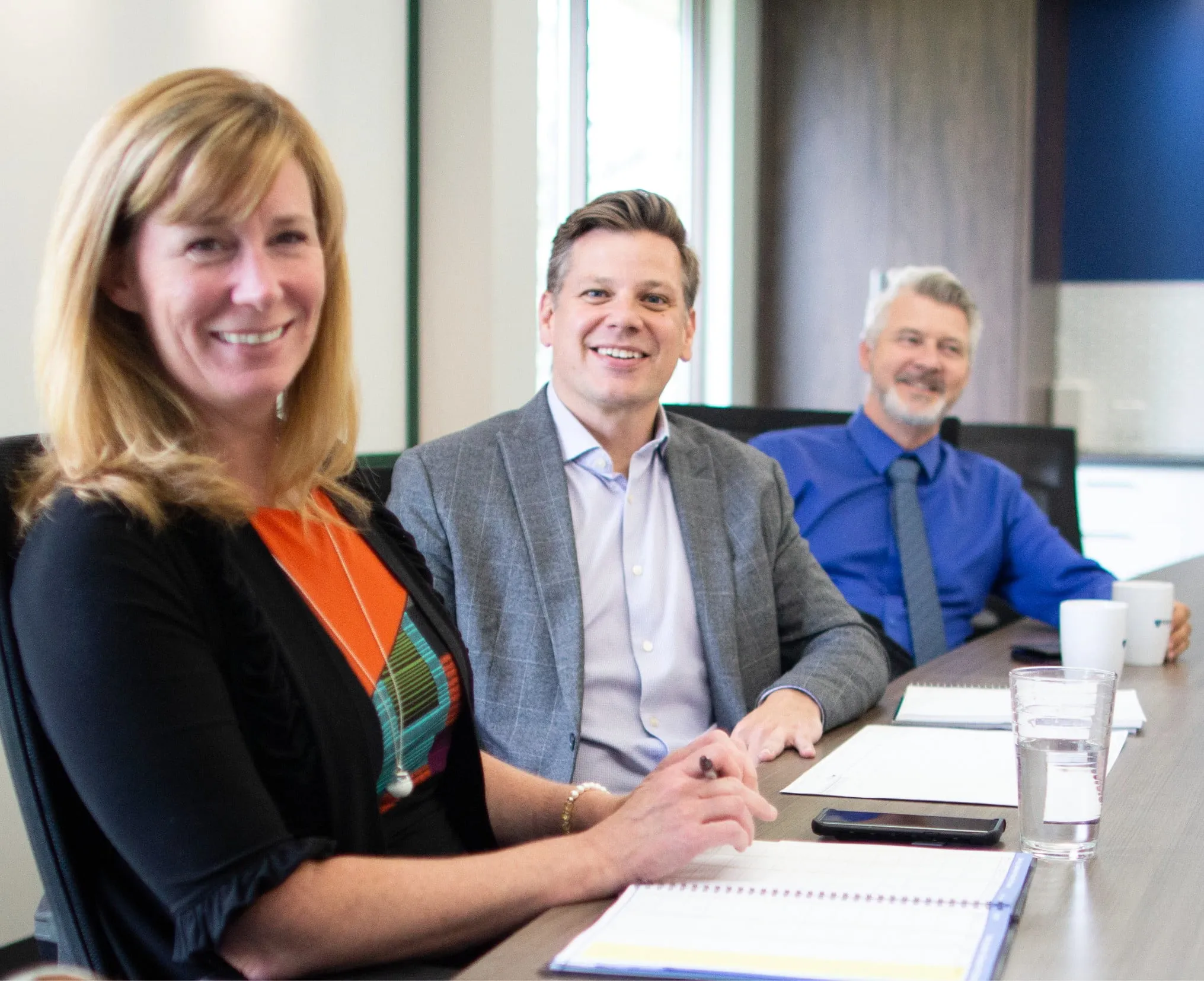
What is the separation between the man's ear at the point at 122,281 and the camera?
111 centimetres

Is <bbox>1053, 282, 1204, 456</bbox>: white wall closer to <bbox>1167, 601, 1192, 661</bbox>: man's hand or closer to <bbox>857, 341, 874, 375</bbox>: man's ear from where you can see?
<bbox>857, 341, 874, 375</bbox>: man's ear

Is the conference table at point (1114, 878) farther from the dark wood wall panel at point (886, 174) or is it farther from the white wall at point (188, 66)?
the dark wood wall panel at point (886, 174)

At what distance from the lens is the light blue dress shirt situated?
6.03 ft

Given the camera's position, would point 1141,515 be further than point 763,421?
Yes

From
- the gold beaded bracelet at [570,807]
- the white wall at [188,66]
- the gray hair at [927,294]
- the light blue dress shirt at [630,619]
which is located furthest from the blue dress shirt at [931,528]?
the gold beaded bracelet at [570,807]

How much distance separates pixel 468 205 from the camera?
3.64 meters

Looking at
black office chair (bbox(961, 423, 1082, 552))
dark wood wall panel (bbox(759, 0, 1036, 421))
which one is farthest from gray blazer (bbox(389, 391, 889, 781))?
dark wood wall panel (bbox(759, 0, 1036, 421))

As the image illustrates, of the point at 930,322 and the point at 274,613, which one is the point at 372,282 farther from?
the point at 274,613

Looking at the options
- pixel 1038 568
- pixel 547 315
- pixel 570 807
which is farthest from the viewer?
pixel 1038 568

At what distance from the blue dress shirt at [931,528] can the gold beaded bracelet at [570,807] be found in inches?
57.3

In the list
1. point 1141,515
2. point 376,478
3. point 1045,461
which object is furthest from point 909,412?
point 1141,515

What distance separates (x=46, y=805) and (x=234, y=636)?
6.9 inches

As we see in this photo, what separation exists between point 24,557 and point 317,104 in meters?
2.54

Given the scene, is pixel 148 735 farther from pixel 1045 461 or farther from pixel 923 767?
pixel 1045 461
